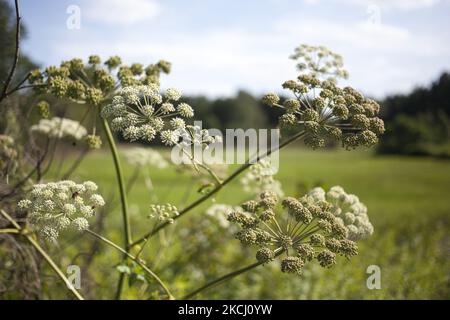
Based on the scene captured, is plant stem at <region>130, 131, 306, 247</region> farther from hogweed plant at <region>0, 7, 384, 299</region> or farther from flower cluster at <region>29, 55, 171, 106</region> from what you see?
flower cluster at <region>29, 55, 171, 106</region>

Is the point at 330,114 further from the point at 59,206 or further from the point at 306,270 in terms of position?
the point at 306,270

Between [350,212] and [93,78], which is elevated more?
[93,78]

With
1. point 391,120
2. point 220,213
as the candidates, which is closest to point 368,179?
point 391,120

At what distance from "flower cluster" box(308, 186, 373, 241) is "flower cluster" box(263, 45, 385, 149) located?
15.7 inches

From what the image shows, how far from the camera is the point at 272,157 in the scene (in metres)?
3.13

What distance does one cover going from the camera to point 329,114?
2529mm

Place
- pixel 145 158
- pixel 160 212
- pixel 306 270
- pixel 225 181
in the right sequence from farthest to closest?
1. pixel 306 270
2. pixel 145 158
3. pixel 225 181
4. pixel 160 212

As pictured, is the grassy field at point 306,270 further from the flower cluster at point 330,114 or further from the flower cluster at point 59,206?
the flower cluster at point 330,114

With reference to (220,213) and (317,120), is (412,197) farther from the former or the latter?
(317,120)

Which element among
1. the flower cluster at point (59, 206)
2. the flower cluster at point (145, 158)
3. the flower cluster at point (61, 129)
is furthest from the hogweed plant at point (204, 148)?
the flower cluster at point (145, 158)

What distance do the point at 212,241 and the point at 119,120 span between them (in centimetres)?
410

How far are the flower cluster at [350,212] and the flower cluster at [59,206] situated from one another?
1.34m

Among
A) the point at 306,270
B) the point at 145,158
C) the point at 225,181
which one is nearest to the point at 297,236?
the point at 225,181

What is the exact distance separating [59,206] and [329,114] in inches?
61.0
